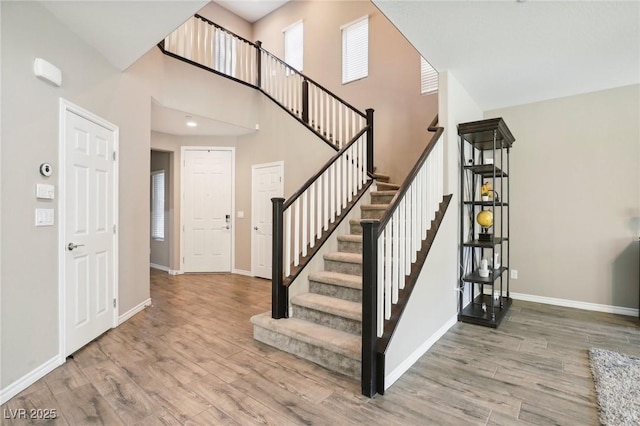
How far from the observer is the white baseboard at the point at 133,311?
3.39 meters

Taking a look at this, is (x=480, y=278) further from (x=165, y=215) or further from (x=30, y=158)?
(x=165, y=215)

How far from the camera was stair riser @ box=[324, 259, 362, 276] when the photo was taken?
327 centimetres

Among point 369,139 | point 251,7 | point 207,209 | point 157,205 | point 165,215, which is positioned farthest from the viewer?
point 251,7

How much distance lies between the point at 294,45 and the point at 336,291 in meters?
6.00

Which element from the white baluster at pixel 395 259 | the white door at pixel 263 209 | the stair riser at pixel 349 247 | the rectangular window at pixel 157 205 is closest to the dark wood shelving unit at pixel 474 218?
the stair riser at pixel 349 247

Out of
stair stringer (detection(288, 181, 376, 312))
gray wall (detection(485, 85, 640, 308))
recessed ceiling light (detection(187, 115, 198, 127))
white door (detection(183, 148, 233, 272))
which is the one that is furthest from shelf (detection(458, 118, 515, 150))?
white door (detection(183, 148, 233, 272))

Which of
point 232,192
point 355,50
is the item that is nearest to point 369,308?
point 232,192

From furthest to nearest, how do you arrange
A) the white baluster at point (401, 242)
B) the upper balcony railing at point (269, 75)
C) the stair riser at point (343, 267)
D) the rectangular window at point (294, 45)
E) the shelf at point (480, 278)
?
the rectangular window at point (294, 45) < the upper balcony railing at point (269, 75) < the shelf at point (480, 278) < the stair riser at point (343, 267) < the white baluster at point (401, 242)

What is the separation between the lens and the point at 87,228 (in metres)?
2.82

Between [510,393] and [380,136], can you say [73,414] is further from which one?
[380,136]

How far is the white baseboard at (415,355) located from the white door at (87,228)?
2.52 m

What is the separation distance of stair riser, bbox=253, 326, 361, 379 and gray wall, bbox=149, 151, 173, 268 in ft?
13.4

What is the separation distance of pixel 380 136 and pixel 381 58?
1339 millimetres

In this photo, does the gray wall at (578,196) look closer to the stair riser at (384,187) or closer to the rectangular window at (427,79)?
the rectangular window at (427,79)
